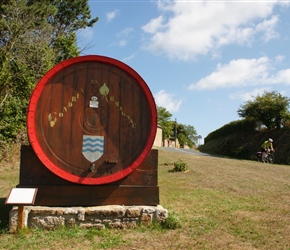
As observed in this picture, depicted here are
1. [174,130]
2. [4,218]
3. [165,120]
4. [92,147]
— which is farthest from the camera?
[174,130]

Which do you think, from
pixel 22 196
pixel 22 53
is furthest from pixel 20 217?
pixel 22 53

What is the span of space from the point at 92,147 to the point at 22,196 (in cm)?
128

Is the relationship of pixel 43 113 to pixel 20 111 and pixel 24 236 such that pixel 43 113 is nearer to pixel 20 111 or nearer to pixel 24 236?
pixel 24 236

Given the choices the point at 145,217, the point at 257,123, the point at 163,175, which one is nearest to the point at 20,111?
the point at 163,175

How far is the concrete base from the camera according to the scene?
16.8 ft

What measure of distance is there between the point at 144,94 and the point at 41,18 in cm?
1566

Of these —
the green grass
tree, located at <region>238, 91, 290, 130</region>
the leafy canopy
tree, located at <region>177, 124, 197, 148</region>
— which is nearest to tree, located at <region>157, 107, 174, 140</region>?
the leafy canopy

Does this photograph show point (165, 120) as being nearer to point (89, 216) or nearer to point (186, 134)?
point (186, 134)

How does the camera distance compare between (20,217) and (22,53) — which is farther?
(22,53)

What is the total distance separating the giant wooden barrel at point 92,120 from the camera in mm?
5301

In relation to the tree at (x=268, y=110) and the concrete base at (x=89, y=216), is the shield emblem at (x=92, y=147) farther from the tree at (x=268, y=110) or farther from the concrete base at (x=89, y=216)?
the tree at (x=268, y=110)

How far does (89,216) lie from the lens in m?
5.25

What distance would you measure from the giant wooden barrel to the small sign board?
0.46 meters

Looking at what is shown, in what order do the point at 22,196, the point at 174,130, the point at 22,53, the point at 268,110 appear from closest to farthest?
the point at 22,196
the point at 22,53
the point at 268,110
the point at 174,130
